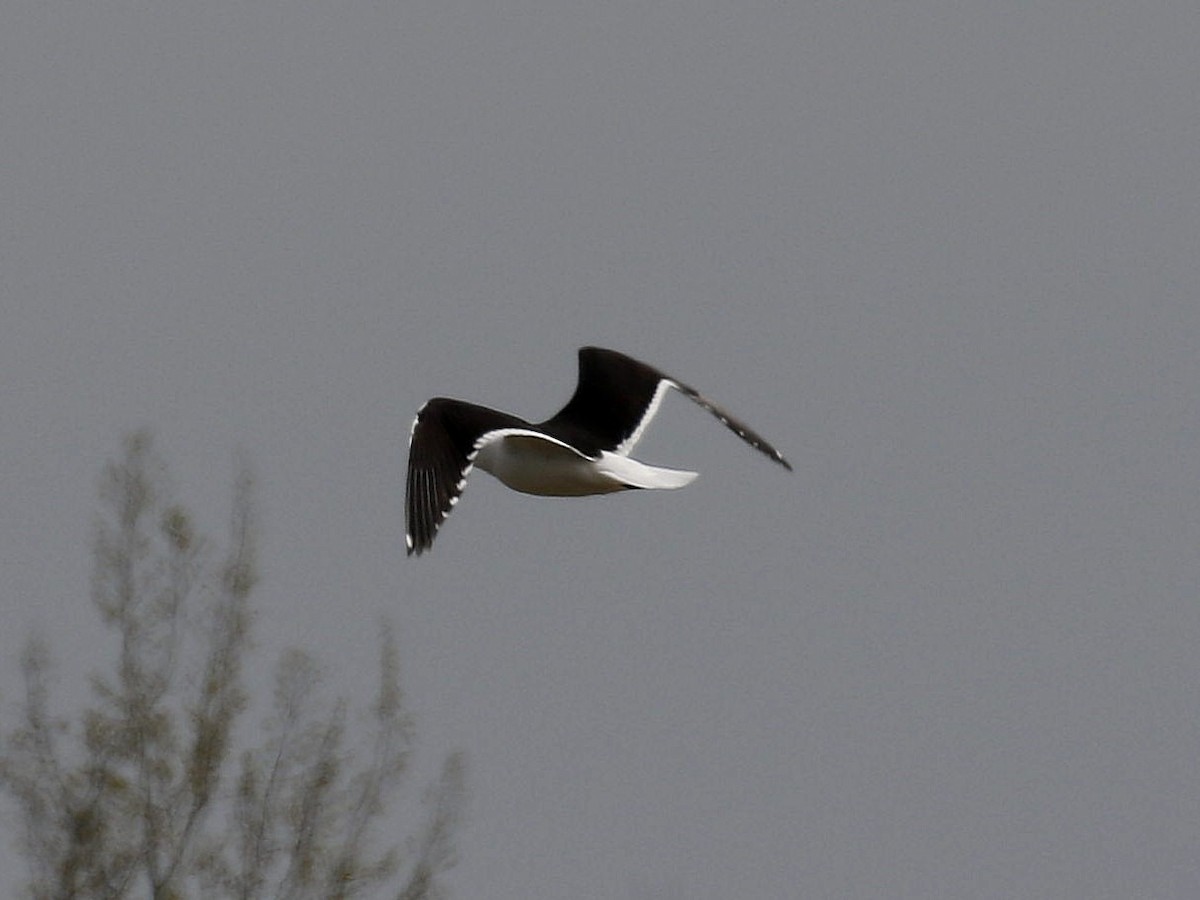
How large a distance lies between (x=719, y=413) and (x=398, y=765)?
2.67 m

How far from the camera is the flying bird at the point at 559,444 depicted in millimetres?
13445

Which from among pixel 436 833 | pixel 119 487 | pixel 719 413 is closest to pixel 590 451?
pixel 719 413

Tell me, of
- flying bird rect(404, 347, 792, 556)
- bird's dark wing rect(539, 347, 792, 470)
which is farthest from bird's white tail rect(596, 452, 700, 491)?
bird's dark wing rect(539, 347, 792, 470)

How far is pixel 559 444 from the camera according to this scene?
44.8ft

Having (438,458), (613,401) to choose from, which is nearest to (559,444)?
(438,458)

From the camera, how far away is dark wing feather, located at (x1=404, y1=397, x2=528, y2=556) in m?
13.3

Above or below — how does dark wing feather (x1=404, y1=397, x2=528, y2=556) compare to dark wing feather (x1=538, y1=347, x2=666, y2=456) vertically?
below

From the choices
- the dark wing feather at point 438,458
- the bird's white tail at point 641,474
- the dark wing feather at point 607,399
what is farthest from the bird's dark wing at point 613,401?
the dark wing feather at point 438,458

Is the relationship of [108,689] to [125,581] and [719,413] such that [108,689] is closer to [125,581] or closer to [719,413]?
[125,581]

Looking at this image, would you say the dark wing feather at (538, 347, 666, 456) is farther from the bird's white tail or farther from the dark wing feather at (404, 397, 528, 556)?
the dark wing feather at (404, 397, 528, 556)

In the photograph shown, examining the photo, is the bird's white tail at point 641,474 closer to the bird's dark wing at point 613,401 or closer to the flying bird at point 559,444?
the flying bird at point 559,444

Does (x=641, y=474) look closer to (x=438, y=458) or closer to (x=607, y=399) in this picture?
(x=438, y=458)

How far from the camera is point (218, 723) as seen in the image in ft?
55.2

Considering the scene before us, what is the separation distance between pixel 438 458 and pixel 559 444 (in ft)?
1.57
